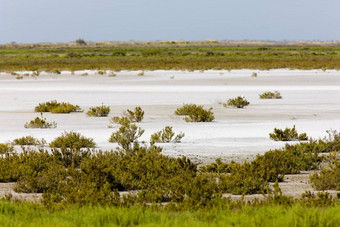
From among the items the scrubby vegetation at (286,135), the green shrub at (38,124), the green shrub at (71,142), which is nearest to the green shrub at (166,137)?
the green shrub at (71,142)

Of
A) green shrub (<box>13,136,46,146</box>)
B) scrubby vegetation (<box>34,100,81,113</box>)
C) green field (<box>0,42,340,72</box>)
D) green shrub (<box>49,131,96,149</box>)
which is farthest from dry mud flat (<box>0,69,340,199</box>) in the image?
Answer: green field (<box>0,42,340,72</box>)

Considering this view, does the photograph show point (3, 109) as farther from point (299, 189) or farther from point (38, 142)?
point (299, 189)

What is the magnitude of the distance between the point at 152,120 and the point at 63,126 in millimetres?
2757

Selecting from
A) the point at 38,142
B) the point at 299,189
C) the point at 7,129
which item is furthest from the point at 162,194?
the point at 7,129

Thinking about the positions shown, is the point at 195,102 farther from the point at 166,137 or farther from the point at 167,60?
the point at 167,60

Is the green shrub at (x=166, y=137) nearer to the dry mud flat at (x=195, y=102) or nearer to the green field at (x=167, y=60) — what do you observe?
the dry mud flat at (x=195, y=102)

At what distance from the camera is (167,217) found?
634cm

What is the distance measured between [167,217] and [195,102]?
701 inches

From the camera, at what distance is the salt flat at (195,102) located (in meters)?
14.0

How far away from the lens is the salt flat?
14.0 metres

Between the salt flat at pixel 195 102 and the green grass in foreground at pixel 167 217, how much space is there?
5.09 metres

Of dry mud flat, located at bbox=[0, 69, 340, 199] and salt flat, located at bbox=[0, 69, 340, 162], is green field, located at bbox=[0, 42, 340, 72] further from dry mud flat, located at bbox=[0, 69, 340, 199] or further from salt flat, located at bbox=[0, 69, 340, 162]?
dry mud flat, located at bbox=[0, 69, 340, 199]

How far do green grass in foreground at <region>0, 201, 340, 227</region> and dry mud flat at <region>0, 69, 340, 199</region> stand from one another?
512 cm

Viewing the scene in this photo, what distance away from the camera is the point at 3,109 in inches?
835
